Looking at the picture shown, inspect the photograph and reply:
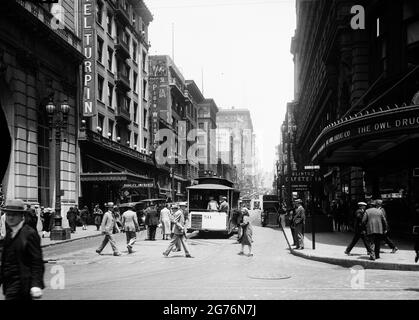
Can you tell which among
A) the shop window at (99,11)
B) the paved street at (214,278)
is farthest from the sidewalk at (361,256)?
the shop window at (99,11)

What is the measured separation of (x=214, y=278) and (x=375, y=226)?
5.57m

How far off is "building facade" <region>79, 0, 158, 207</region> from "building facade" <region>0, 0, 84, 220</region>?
1.21 m

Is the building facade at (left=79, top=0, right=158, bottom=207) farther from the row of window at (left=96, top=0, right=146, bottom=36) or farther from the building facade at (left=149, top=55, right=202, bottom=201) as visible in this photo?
the building facade at (left=149, top=55, right=202, bottom=201)

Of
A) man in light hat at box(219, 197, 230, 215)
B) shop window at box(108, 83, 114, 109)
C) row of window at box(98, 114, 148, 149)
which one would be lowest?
man in light hat at box(219, 197, 230, 215)

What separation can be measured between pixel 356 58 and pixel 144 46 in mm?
34258

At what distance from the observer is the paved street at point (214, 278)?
9.15m

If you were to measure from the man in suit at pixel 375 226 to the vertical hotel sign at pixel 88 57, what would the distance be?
2565 centimetres

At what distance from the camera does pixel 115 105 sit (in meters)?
45.7

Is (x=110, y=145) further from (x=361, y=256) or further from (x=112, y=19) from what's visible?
(x=361, y=256)

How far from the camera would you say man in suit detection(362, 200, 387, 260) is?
564 inches

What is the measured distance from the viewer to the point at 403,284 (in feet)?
34.7

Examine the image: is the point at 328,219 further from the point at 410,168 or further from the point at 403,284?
the point at 403,284

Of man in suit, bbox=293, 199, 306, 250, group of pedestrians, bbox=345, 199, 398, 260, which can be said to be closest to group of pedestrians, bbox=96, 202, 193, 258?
man in suit, bbox=293, 199, 306, 250
